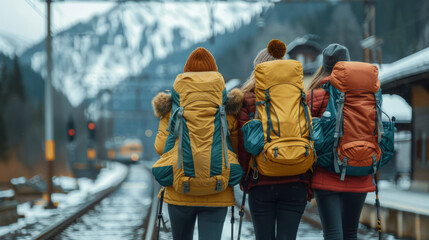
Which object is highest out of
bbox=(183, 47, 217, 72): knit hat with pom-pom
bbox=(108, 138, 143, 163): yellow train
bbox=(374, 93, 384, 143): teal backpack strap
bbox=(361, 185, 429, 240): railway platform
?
bbox=(183, 47, 217, 72): knit hat with pom-pom

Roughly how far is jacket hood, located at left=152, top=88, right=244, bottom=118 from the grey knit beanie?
78 centimetres

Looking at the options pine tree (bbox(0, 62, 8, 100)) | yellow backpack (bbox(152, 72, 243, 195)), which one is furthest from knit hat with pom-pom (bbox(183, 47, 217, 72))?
pine tree (bbox(0, 62, 8, 100))

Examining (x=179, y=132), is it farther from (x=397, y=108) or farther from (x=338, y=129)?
(x=397, y=108)

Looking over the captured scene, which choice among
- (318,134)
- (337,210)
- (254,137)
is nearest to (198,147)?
(254,137)

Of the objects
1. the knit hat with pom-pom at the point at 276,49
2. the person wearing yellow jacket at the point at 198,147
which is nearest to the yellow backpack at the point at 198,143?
the person wearing yellow jacket at the point at 198,147

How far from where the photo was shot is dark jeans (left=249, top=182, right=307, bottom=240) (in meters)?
3.73

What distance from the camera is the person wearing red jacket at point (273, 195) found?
3.73 metres

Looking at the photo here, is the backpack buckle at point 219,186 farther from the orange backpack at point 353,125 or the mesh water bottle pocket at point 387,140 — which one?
the mesh water bottle pocket at point 387,140

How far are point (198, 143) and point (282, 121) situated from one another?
56cm

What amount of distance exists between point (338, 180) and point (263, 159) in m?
0.57

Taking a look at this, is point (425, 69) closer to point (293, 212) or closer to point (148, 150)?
point (293, 212)

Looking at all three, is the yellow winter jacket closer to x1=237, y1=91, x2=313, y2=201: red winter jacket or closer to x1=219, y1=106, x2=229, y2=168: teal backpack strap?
x1=237, y1=91, x2=313, y2=201: red winter jacket

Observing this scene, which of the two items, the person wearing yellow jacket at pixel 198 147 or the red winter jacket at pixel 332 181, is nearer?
the person wearing yellow jacket at pixel 198 147

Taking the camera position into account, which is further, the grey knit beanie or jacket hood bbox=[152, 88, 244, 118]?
the grey knit beanie
